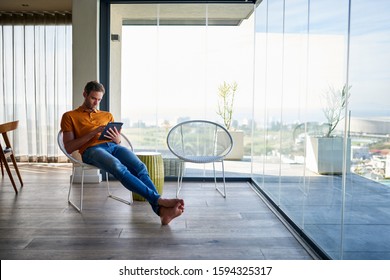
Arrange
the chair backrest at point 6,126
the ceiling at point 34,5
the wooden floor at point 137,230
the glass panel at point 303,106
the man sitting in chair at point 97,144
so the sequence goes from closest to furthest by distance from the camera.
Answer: the glass panel at point 303,106 → the wooden floor at point 137,230 → the man sitting in chair at point 97,144 → the chair backrest at point 6,126 → the ceiling at point 34,5

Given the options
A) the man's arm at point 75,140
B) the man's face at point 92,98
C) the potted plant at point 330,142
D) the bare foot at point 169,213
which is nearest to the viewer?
the potted plant at point 330,142

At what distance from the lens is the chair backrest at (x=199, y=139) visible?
4695 millimetres

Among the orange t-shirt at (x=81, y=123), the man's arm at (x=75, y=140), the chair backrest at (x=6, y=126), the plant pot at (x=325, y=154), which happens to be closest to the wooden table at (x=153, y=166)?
the orange t-shirt at (x=81, y=123)

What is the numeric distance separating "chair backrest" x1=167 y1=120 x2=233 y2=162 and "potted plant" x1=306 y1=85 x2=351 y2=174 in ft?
5.94

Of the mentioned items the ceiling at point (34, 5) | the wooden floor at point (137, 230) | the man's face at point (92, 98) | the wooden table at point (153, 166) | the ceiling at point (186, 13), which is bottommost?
the wooden floor at point (137, 230)

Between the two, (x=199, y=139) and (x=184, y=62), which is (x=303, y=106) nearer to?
(x=199, y=139)

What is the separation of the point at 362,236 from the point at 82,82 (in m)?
3.92

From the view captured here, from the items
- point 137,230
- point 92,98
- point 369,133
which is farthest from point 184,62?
point 369,133

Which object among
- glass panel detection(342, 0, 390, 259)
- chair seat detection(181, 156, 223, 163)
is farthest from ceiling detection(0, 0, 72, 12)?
glass panel detection(342, 0, 390, 259)

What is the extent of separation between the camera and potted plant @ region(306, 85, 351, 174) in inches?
89.7

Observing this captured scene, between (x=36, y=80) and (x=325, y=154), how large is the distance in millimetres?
5581

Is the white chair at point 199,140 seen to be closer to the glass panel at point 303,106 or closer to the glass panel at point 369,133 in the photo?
the glass panel at point 303,106

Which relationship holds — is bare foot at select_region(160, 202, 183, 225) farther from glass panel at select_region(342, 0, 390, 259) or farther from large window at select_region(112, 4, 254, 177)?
large window at select_region(112, 4, 254, 177)
